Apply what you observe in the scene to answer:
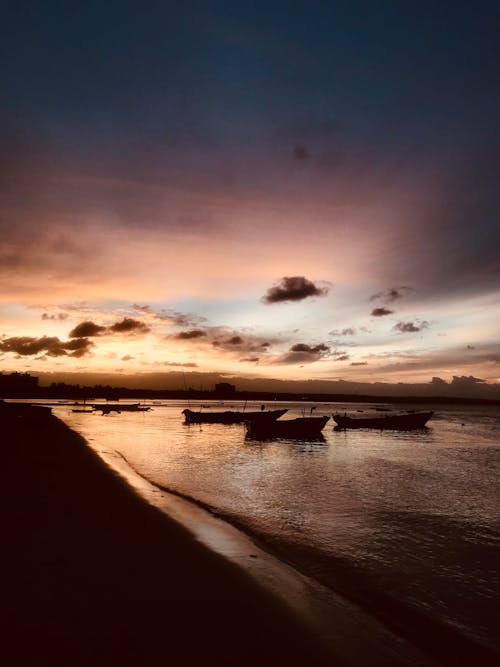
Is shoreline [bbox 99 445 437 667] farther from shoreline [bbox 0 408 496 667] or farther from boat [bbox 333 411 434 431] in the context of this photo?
boat [bbox 333 411 434 431]

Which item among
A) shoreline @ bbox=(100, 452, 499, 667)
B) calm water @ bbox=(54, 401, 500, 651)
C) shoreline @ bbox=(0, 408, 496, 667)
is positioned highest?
shoreline @ bbox=(0, 408, 496, 667)

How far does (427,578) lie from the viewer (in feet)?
37.8

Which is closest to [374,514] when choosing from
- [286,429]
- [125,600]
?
[125,600]

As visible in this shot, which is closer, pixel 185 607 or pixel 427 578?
pixel 185 607

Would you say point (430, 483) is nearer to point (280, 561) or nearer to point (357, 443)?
point (280, 561)

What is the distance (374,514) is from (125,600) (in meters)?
13.1

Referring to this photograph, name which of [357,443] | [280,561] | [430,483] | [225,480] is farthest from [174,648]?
[357,443]

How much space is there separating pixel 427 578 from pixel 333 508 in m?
8.15

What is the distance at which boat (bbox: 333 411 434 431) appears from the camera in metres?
76.3

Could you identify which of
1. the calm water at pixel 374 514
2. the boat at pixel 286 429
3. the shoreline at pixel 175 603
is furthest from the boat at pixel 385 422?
the shoreline at pixel 175 603

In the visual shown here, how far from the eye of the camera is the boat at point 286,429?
188 feet

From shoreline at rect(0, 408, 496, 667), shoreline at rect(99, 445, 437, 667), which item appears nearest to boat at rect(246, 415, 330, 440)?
shoreline at rect(99, 445, 437, 667)

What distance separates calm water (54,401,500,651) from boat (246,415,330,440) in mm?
16301

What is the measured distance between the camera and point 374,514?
61.1 ft
